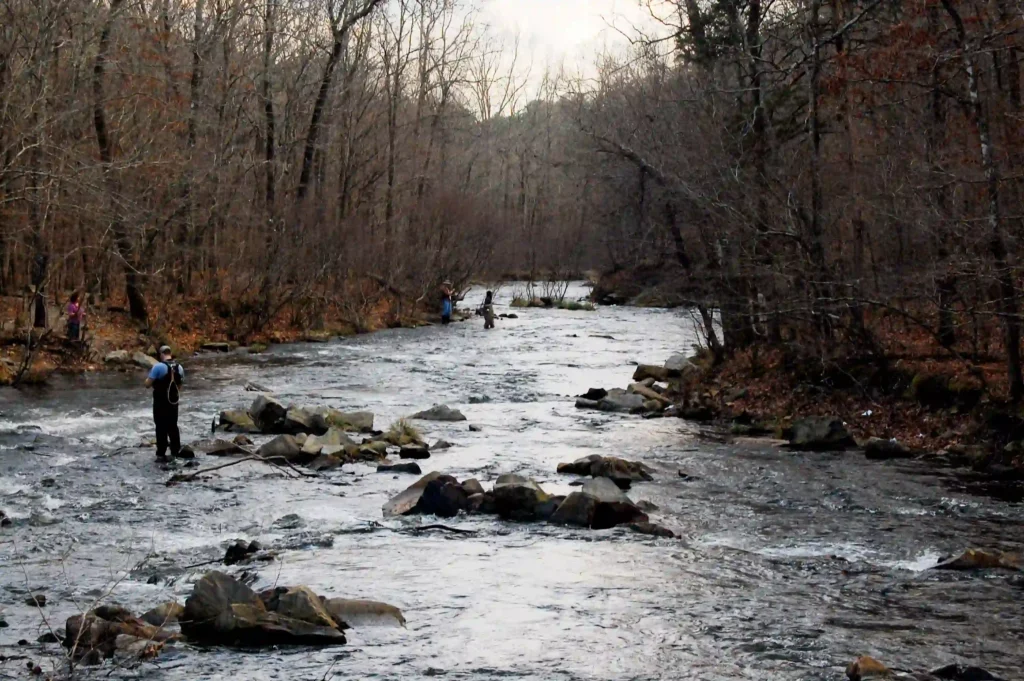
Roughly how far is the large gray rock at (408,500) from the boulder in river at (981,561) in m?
5.92

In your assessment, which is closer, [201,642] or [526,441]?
[201,642]

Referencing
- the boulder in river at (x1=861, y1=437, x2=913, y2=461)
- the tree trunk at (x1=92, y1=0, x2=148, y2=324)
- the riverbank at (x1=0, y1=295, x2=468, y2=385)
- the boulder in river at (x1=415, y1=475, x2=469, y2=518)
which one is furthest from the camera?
the tree trunk at (x1=92, y1=0, x2=148, y2=324)

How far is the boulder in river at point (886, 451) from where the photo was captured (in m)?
16.9

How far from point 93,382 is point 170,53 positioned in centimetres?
1511

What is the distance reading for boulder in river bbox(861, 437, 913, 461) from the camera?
16.9 metres

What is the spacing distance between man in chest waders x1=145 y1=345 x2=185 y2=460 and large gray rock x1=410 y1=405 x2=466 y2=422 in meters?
5.78

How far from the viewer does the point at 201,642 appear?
8.66 metres

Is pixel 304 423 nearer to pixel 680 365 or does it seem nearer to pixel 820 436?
pixel 820 436

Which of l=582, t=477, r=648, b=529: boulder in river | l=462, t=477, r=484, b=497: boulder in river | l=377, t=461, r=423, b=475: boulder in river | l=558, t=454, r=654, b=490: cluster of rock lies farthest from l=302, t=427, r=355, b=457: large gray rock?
l=582, t=477, r=648, b=529: boulder in river

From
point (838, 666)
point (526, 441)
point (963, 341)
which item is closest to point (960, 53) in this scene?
point (963, 341)

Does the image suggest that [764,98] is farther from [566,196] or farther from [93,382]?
[566,196]

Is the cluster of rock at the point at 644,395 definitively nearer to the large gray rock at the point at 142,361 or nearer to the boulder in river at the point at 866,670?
the large gray rock at the point at 142,361

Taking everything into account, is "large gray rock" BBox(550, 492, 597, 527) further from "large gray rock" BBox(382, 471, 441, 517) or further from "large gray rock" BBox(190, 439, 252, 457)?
"large gray rock" BBox(190, 439, 252, 457)

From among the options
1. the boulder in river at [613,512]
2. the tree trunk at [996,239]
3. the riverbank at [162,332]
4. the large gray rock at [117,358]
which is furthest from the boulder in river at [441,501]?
the large gray rock at [117,358]
